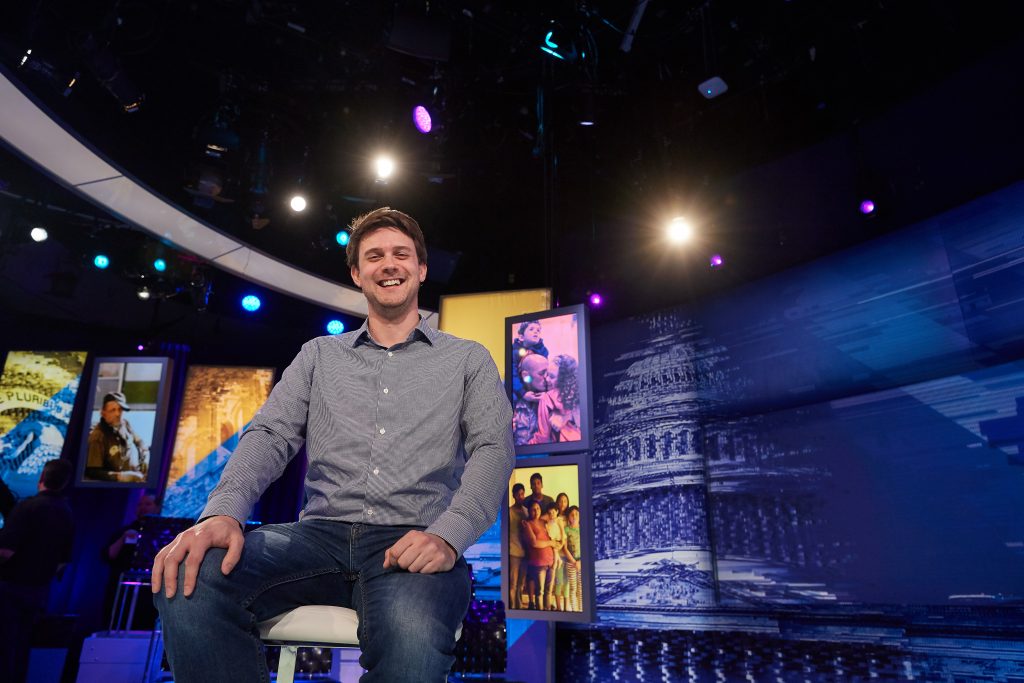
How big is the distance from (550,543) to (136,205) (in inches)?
180

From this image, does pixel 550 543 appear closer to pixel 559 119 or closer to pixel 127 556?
pixel 559 119

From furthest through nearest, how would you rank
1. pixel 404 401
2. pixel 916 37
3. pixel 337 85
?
pixel 337 85
pixel 916 37
pixel 404 401

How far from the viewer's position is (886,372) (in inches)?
169

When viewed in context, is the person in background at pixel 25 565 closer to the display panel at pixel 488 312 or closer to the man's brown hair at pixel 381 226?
the display panel at pixel 488 312

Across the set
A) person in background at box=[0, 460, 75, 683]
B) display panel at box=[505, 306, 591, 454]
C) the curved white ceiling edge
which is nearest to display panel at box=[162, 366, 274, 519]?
the curved white ceiling edge

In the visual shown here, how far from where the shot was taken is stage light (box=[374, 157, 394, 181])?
529cm

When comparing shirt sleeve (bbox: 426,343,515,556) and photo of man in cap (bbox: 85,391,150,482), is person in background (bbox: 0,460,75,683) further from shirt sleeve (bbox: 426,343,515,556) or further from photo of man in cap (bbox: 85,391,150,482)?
shirt sleeve (bbox: 426,343,515,556)

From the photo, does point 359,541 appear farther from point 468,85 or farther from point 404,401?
point 468,85

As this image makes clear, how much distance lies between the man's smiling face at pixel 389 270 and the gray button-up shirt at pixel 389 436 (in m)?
0.09

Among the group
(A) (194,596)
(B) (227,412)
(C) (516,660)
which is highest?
(B) (227,412)

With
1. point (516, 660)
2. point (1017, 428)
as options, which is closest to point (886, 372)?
point (1017, 428)

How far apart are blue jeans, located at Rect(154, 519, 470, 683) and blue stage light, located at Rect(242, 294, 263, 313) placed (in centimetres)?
646

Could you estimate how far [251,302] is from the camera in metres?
7.24

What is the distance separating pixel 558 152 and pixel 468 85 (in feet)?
3.49
